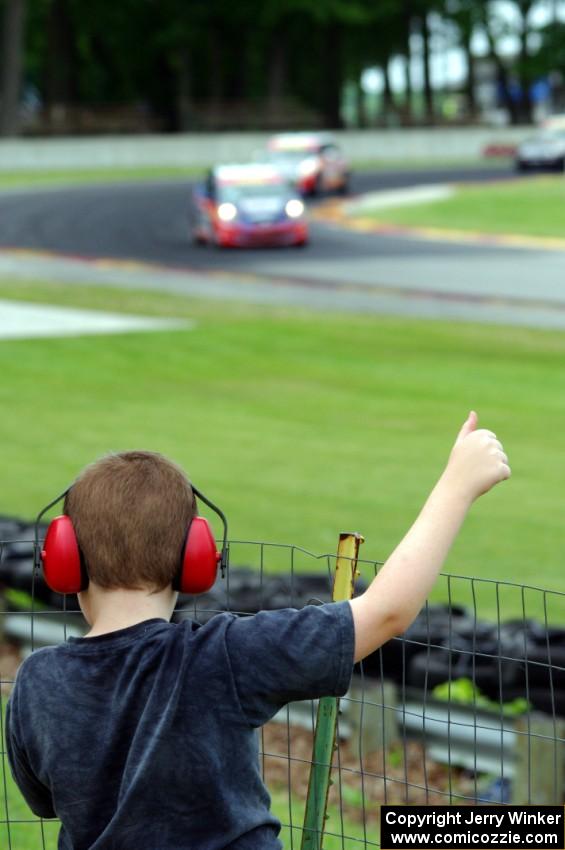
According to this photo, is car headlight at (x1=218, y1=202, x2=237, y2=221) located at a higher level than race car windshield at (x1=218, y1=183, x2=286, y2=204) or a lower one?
lower

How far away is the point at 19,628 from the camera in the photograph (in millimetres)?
8500

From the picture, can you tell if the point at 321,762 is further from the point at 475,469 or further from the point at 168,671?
the point at 475,469

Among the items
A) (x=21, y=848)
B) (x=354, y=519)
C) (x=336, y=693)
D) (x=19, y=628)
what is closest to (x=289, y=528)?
(x=354, y=519)

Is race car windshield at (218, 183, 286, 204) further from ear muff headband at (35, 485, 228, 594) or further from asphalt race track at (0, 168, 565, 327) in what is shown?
ear muff headband at (35, 485, 228, 594)

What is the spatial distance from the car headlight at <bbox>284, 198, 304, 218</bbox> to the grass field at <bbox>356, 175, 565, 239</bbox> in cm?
703

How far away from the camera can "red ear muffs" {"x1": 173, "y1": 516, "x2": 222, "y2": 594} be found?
259cm

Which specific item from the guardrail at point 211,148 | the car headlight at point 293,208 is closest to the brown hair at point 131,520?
the car headlight at point 293,208

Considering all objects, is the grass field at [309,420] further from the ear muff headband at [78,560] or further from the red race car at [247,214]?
the red race car at [247,214]

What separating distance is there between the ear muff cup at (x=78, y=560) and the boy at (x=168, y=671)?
19 millimetres

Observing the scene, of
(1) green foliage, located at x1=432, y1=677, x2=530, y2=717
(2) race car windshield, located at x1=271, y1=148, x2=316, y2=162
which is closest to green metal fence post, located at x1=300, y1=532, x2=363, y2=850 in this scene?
(1) green foliage, located at x1=432, y1=677, x2=530, y2=717

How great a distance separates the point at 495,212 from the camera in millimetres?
43594

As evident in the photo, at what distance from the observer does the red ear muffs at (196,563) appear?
8.50 ft

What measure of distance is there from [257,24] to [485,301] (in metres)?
65.5

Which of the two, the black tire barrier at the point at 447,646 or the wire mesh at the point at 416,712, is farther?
the black tire barrier at the point at 447,646
